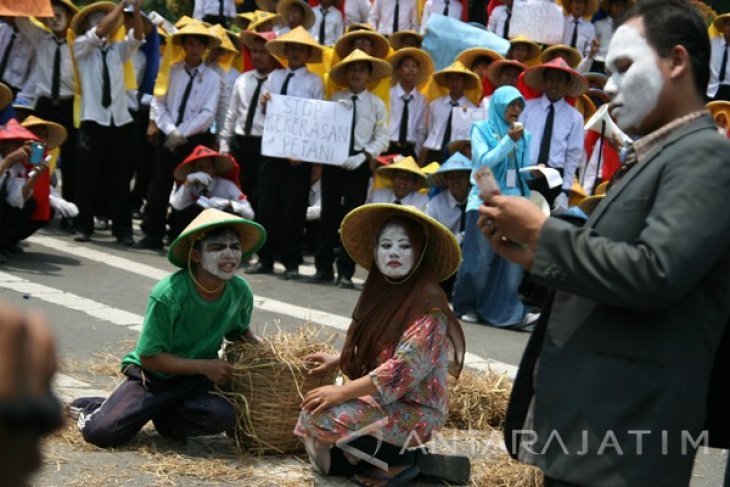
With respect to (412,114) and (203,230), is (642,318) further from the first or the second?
(412,114)

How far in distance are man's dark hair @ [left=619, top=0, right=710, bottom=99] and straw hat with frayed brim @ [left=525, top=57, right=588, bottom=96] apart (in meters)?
8.59

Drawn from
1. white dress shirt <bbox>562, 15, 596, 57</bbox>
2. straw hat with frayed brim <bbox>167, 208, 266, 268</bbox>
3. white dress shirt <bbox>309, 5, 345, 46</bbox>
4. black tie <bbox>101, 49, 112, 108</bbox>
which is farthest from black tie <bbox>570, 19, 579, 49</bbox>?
straw hat with frayed brim <bbox>167, 208, 266, 268</bbox>

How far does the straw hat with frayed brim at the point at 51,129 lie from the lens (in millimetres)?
12016

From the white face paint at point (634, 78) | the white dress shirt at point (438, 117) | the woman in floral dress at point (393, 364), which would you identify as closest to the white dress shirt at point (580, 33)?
the white dress shirt at point (438, 117)

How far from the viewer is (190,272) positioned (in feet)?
20.7

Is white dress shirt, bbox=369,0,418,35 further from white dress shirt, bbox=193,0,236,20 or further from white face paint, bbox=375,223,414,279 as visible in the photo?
white face paint, bbox=375,223,414,279

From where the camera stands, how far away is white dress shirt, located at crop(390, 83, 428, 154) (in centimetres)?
1309

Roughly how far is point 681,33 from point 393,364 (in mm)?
2749

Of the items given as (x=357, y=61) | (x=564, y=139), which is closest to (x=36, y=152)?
(x=357, y=61)

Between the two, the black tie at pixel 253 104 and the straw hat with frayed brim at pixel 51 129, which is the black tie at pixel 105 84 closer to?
the straw hat with frayed brim at pixel 51 129

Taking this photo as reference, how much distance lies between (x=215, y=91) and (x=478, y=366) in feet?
18.2

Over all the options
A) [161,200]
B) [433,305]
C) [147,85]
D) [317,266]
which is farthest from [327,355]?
[147,85]

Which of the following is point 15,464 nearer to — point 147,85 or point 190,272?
point 190,272

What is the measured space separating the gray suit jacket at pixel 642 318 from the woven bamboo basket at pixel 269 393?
313cm
